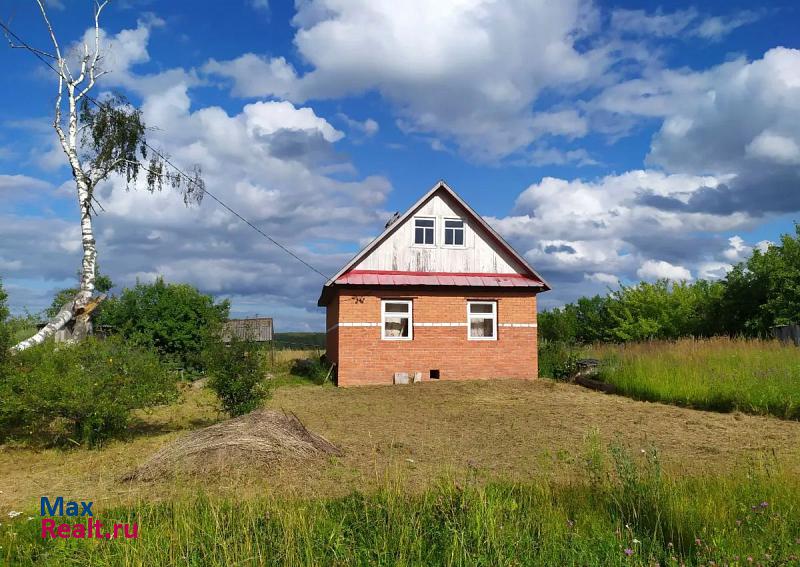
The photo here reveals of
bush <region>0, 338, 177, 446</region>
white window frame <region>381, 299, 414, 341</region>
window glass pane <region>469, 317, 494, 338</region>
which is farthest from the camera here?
window glass pane <region>469, 317, 494, 338</region>

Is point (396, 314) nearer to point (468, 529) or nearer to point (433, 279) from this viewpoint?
point (433, 279)

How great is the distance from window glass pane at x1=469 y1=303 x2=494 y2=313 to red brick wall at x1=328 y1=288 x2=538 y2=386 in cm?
32

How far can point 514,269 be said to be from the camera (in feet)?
69.0

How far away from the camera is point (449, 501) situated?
16.6 feet

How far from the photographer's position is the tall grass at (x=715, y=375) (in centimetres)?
1272

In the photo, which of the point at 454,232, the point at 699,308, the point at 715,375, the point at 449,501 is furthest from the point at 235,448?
the point at 699,308

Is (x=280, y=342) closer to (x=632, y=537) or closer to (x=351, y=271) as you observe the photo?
(x=351, y=271)

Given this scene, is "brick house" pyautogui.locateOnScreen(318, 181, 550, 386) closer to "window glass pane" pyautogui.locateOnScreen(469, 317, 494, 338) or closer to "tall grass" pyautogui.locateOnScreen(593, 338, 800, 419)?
"window glass pane" pyautogui.locateOnScreen(469, 317, 494, 338)

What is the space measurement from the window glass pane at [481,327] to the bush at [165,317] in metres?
9.21

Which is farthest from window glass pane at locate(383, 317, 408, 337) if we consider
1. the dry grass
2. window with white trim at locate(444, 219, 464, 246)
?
the dry grass

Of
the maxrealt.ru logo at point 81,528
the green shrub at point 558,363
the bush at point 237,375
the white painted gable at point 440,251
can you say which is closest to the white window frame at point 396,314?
the white painted gable at point 440,251

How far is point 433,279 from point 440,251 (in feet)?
3.91

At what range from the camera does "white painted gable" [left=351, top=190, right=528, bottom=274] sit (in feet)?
66.4

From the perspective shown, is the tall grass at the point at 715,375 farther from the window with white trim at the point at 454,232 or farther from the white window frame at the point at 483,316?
the window with white trim at the point at 454,232
